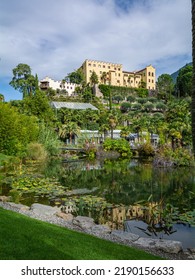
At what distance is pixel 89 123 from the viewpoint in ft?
132

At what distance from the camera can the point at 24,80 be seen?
189 feet

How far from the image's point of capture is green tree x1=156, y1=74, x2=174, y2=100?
66.2 meters

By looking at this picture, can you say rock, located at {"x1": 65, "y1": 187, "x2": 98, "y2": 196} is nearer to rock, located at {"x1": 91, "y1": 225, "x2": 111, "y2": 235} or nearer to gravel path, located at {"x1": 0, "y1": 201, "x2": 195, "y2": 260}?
gravel path, located at {"x1": 0, "y1": 201, "x2": 195, "y2": 260}

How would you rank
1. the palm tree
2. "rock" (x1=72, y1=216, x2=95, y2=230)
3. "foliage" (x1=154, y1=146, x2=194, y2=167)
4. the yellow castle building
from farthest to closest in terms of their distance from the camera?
the yellow castle building, the palm tree, "foliage" (x1=154, y1=146, x2=194, y2=167), "rock" (x1=72, y1=216, x2=95, y2=230)

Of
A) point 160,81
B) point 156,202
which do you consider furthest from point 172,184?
point 160,81

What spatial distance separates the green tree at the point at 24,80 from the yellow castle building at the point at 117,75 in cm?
1859

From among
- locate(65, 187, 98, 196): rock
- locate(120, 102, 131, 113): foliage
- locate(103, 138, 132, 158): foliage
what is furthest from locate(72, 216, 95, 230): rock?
locate(120, 102, 131, 113): foliage

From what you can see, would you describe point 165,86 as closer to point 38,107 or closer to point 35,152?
point 38,107

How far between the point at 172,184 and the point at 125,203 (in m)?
3.89

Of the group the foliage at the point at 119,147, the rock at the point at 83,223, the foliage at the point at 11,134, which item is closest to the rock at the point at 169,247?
the rock at the point at 83,223

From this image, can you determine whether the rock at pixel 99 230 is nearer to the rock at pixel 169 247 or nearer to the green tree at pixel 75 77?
the rock at pixel 169 247

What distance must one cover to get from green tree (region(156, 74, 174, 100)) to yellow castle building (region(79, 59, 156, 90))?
5082 millimetres

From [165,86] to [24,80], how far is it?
3655 centimetres
